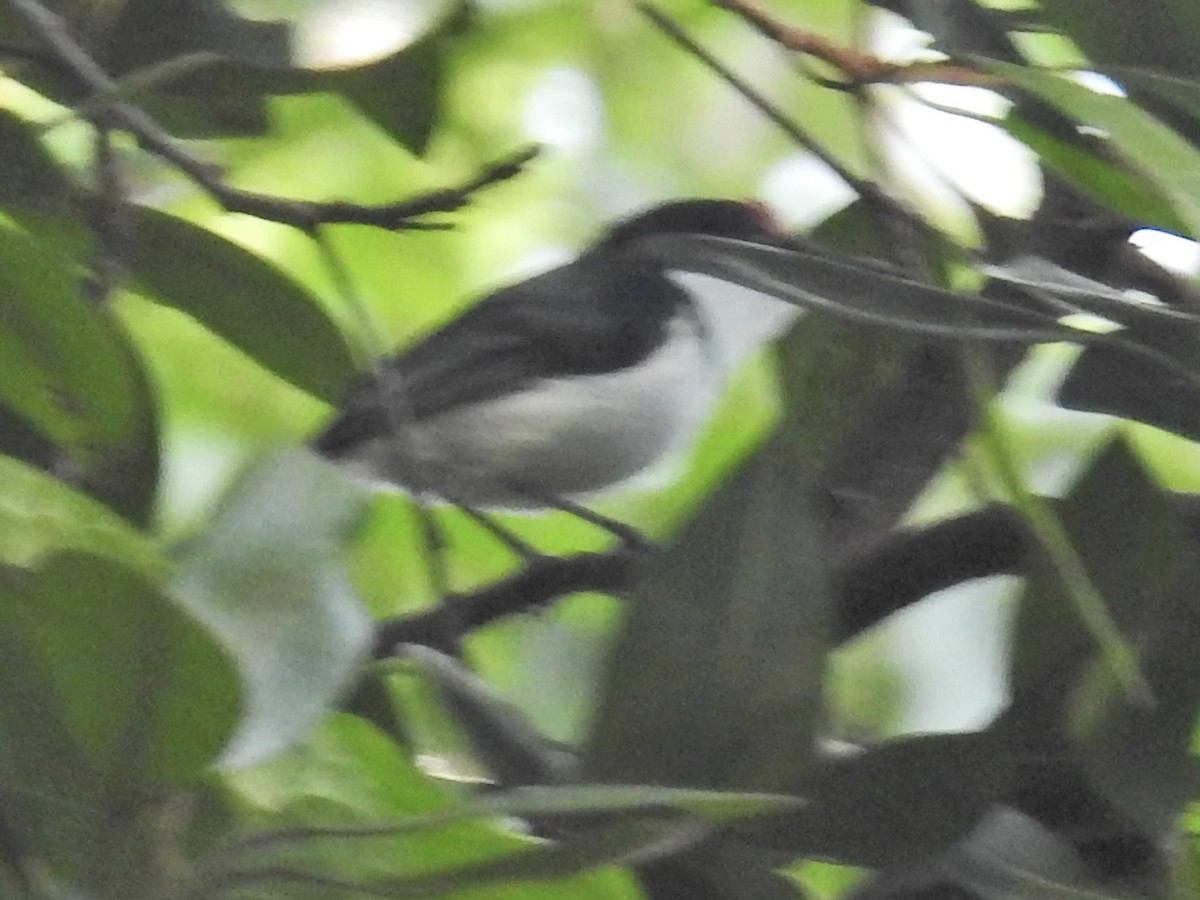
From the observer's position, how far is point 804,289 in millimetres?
356

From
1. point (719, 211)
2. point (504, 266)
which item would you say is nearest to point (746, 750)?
point (504, 266)

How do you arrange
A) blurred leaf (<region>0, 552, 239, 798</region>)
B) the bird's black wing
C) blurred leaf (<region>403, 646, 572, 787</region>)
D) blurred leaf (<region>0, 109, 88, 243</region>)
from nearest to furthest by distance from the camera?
1. blurred leaf (<region>0, 552, 239, 798</region>)
2. blurred leaf (<region>403, 646, 572, 787</region>)
3. blurred leaf (<region>0, 109, 88, 243</region>)
4. the bird's black wing

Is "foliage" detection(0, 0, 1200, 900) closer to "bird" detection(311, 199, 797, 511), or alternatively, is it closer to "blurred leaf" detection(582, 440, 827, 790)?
"blurred leaf" detection(582, 440, 827, 790)

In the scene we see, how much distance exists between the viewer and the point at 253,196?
1.50 feet

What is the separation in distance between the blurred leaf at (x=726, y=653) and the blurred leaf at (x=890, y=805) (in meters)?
0.03

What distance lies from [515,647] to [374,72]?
0.25 m

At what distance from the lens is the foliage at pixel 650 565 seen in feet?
0.93

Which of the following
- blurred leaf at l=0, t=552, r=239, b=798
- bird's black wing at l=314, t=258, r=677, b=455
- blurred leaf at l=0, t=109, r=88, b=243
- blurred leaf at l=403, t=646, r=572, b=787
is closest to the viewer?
blurred leaf at l=0, t=552, r=239, b=798

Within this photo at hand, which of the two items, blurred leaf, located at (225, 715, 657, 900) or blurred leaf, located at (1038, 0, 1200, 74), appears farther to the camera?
blurred leaf, located at (1038, 0, 1200, 74)

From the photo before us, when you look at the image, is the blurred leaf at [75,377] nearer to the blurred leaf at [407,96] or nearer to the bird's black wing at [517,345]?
the blurred leaf at [407,96]

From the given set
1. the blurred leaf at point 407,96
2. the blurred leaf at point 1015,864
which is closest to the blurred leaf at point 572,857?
the blurred leaf at point 1015,864

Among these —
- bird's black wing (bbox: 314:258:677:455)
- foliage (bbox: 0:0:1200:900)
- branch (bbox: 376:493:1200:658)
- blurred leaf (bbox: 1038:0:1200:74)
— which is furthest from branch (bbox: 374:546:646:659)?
bird's black wing (bbox: 314:258:677:455)

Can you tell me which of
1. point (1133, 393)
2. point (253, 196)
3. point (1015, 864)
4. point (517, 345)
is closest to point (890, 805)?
point (1015, 864)

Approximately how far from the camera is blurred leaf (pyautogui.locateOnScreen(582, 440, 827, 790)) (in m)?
0.32
